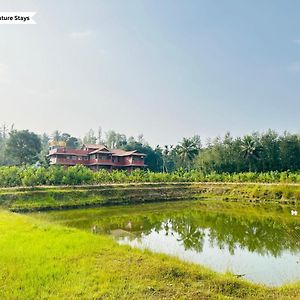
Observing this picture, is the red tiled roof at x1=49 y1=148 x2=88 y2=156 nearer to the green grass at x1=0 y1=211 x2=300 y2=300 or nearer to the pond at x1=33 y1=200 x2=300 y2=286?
the pond at x1=33 y1=200 x2=300 y2=286

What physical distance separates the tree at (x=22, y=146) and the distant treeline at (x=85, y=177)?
22630 millimetres

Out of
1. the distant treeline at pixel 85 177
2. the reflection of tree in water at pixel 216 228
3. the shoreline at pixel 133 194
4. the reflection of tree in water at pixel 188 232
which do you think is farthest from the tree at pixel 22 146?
the reflection of tree in water at pixel 188 232

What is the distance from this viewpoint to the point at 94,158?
52031 millimetres

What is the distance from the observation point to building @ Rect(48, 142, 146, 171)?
50.3 m

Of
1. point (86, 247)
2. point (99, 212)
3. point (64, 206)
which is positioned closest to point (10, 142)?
point (64, 206)

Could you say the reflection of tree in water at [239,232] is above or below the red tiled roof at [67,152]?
below

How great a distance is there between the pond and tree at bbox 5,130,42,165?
36.7 meters

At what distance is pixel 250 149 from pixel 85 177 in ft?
84.4

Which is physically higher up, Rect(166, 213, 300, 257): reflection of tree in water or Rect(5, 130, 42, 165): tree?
Rect(5, 130, 42, 165): tree

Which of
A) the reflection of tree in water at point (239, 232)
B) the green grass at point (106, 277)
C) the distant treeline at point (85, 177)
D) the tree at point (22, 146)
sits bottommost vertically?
the reflection of tree in water at point (239, 232)

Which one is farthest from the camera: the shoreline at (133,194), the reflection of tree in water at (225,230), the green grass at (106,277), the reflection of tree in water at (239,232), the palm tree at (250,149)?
the palm tree at (250,149)

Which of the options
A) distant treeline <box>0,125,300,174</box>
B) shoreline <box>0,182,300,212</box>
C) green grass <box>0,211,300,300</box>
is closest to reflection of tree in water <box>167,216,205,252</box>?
green grass <box>0,211,300,300</box>

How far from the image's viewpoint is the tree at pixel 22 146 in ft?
190

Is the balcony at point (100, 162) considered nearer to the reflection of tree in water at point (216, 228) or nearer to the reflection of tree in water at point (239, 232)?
the reflection of tree in water at point (216, 228)
